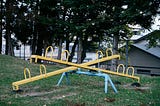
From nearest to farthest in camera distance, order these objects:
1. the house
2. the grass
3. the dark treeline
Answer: the grass < the dark treeline < the house

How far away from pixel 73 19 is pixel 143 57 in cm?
841

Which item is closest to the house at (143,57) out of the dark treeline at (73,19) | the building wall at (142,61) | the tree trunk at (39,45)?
the building wall at (142,61)

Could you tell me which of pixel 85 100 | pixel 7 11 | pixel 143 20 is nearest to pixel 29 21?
pixel 7 11

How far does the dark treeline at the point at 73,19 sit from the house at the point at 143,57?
13.0 feet

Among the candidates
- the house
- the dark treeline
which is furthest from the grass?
the house

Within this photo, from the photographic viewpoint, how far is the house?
2588 centimetres

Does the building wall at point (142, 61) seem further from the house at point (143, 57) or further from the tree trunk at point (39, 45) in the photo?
the tree trunk at point (39, 45)

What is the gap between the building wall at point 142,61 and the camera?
25.9 metres

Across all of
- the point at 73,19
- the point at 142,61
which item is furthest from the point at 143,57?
the point at 73,19

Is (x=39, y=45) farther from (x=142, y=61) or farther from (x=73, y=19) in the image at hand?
(x=142, y=61)

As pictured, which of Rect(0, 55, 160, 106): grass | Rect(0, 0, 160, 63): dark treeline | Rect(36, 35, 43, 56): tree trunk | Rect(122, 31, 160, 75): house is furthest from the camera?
Rect(122, 31, 160, 75): house

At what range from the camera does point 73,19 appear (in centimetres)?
2122

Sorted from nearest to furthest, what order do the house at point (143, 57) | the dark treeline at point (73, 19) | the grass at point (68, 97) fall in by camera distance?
the grass at point (68, 97) → the dark treeline at point (73, 19) → the house at point (143, 57)

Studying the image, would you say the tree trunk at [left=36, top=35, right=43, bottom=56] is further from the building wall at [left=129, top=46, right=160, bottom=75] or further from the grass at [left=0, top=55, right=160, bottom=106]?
the grass at [left=0, top=55, right=160, bottom=106]
